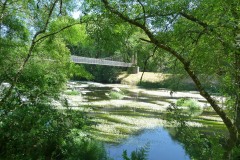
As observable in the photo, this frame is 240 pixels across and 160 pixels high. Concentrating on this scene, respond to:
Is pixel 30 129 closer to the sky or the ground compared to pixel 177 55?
closer to the ground

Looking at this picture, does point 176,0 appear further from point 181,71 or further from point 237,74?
point 181,71

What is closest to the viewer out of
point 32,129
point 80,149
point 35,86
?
point 32,129

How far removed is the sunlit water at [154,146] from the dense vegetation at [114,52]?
7.23ft

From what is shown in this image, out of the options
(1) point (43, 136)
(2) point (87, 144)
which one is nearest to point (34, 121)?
(1) point (43, 136)

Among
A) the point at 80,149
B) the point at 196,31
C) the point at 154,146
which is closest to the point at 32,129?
the point at 80,149

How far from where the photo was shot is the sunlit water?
8328 millimetres

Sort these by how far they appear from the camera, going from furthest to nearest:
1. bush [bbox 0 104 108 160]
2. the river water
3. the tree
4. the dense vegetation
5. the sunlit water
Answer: the river water
the sunlit water
bush [bbox 0 104 108 160]
the dense vegetation
the tree

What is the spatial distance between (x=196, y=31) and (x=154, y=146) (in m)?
6.57

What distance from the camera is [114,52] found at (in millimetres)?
4516

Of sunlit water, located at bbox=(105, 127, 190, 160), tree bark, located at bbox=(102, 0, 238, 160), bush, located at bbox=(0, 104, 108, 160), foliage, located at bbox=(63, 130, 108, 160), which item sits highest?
tree bark, located at bbox=(102, 0, 238, 160)

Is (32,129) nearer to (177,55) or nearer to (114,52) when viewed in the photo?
(114,52)

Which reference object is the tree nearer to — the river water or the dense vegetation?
the dense vegetation

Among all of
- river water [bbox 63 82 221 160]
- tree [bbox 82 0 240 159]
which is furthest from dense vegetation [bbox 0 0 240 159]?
river water [bbox 63 82 221 160]

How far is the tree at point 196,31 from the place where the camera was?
10.3ft
